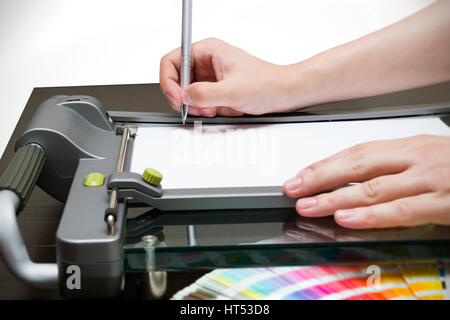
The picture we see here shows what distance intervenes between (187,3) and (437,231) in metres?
0.45

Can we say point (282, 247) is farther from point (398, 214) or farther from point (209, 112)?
point (209, 112)

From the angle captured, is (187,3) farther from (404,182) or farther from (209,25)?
(209,25)

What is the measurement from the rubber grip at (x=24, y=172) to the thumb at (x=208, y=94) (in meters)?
0.23

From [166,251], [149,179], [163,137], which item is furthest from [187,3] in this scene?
[166,251]

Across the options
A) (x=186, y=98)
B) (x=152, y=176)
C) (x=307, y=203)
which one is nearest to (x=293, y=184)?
(x=307, y=203)

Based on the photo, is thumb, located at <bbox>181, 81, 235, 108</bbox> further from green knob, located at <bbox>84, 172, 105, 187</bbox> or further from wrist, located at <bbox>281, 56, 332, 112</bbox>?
green knob, located at <bbox>84, 172, 105, 187</bbox>

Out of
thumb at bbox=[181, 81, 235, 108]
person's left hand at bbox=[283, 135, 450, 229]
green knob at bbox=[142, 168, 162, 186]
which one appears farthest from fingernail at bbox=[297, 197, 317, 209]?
thumb at bbox=[181, 81, 235, 108]

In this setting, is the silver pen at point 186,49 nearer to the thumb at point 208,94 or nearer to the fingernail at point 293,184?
the thumb at point 208,94

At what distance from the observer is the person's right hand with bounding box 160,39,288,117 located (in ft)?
3.59

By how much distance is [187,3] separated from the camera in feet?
3.49

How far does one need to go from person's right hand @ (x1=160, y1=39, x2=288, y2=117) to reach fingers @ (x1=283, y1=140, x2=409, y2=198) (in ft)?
0.75

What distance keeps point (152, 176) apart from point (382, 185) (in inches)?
10.0

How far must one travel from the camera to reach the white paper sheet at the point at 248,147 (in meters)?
0.95

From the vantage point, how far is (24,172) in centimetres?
89
